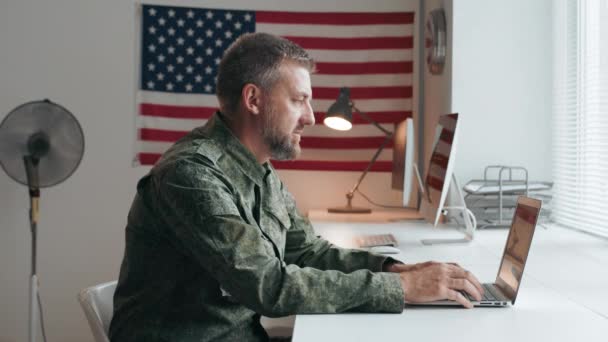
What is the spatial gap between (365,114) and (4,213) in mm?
2277

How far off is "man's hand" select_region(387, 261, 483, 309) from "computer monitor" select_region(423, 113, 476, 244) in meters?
0.95

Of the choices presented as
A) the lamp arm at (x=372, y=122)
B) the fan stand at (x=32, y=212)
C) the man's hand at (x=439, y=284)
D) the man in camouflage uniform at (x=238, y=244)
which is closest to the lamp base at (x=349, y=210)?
the lamp arm at (x=372, y=122)

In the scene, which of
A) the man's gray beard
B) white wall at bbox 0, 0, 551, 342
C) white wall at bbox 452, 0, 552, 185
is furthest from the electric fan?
the man's gray beard

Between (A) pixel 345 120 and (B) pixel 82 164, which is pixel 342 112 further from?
(B) pixel 82 164

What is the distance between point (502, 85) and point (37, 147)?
2.44 metres

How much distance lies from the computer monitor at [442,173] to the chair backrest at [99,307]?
123cm

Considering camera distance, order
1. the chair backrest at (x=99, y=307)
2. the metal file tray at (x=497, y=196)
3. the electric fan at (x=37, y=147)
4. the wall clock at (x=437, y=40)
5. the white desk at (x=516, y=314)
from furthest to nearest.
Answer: the electric fan at (x=37, y=147) → the wall clock at (x=437, y=40) → the metal file tray at (x=497, y=196) → the chair backrest at (x=99, y=307) → the white desk at (x=516, y=314)

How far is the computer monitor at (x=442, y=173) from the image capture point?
2398mm

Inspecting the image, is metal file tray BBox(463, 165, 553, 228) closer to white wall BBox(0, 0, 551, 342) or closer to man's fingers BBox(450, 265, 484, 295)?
white wall BBox(0, 0, 551, 342)

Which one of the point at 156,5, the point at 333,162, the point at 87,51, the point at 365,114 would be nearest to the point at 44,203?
the point at 87,51

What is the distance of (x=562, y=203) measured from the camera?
316 centimetres

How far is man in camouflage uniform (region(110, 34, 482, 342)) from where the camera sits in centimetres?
136

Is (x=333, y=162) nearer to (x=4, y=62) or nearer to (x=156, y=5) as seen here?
(x=156, y=5)

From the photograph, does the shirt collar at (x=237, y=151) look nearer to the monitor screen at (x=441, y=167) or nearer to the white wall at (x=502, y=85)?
the monitor screen at (x=441, y=167)
